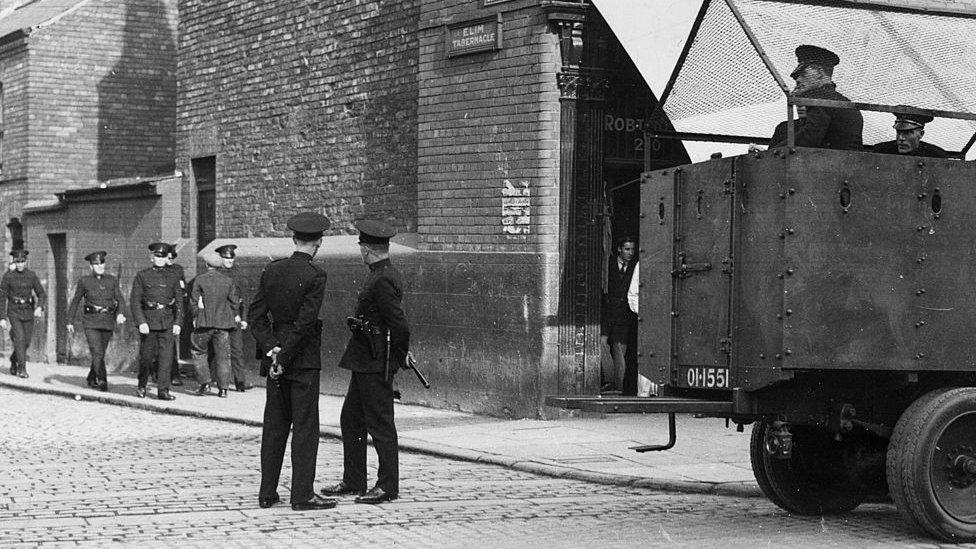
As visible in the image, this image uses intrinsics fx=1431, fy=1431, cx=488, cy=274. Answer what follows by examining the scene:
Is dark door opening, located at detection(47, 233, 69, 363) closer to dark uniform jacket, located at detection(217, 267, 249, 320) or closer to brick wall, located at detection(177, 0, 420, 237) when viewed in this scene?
brick wall, located at detection(177, 0, 420, 237)

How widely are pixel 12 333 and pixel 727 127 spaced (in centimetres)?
1534

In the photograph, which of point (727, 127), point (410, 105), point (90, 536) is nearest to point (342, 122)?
point (410, 105)

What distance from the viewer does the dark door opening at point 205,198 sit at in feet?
68.8

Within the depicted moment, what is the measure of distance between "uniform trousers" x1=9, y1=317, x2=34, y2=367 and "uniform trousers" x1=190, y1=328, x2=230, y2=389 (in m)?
5.00

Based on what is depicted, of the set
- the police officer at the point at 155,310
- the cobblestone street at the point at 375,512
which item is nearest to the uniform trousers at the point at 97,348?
the police officer at the point at 155,310

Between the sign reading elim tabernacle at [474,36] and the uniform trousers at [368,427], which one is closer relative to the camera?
the uniform trousers at [368,427]

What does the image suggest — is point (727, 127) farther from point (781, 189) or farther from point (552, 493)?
point (552, 493)

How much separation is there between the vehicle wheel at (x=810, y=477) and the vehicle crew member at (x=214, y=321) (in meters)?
10.2

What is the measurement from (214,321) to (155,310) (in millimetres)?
746

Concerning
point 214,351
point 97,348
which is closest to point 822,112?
point 214,351

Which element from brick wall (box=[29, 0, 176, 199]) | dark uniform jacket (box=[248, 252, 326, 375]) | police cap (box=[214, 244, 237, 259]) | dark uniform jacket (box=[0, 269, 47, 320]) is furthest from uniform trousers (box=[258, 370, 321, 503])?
brick wall (box=[29, 0, 176, 199])

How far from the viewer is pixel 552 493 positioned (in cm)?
993

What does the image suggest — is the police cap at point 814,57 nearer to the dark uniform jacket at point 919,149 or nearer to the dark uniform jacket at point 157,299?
the dark uniform jacket at point 919,149

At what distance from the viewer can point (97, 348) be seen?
18.9 metres
